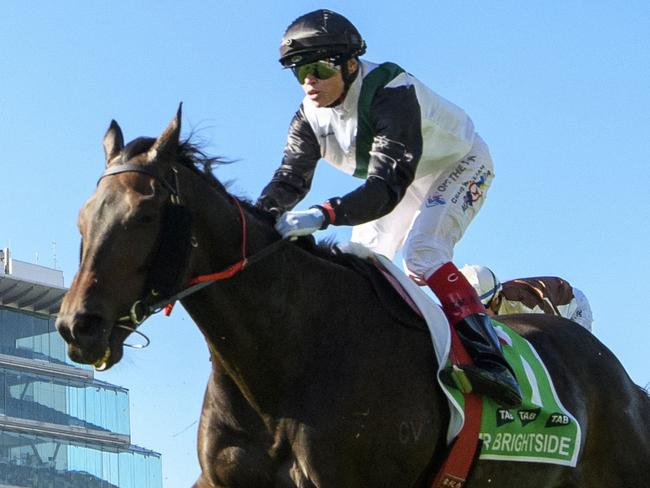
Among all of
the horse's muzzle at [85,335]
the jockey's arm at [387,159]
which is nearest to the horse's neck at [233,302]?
the jockey's arm at [387,159]

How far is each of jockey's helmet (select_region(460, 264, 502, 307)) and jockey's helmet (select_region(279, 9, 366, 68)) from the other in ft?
18.9

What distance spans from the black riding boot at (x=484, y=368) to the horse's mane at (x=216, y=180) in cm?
97

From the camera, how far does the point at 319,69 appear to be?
43.5 ft

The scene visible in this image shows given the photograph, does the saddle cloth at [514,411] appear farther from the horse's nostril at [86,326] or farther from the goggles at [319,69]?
the horse's nostril at [86,326]

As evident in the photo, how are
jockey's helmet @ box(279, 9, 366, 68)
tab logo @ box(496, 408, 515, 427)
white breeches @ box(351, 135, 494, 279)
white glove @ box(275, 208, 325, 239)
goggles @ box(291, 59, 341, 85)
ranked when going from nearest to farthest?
white glove @ box(275, 208, 325, 239) → tab logo @ box(496, 408, 515, 427) → jockey's helmet @ box(279, 9, 366, 68) → goggles @ box(291, 59, 341, 85) → white breeches @ box(351, 135, 494, 279)

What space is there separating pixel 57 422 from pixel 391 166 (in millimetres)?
62322

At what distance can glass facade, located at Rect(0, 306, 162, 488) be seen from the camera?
71681 millimetres

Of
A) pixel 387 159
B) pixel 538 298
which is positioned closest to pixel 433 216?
pixel 387 159

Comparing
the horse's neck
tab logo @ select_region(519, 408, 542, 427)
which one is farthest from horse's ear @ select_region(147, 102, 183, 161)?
tab logo @ select_region(519, 408, 542, 427)

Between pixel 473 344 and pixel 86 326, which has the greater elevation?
pixel 473 344

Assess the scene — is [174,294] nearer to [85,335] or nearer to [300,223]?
[85,335]

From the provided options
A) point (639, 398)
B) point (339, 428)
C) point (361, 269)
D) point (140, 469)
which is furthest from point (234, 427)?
point (140, 469)

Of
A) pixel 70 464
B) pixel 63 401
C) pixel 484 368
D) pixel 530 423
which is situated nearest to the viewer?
pixel 484 368

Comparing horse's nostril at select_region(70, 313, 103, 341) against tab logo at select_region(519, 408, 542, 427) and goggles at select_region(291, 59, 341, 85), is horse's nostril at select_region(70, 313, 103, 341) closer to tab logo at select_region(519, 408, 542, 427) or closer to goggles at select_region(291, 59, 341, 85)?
goggles at select_region(291, 59, 341, 85)
